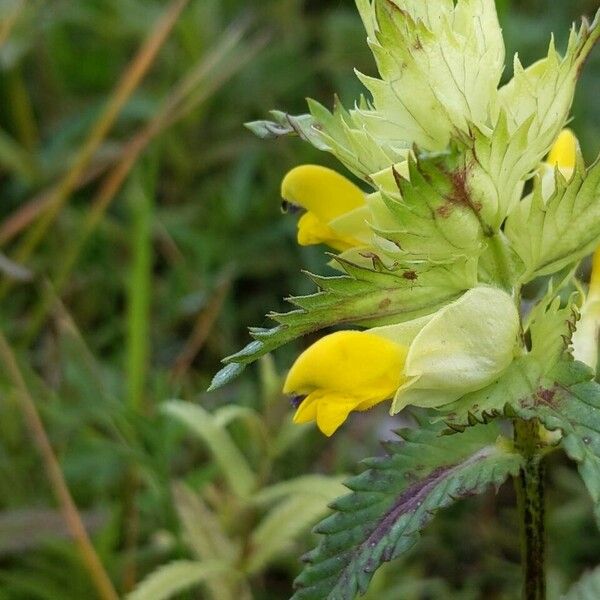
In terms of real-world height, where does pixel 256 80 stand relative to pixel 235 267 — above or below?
above

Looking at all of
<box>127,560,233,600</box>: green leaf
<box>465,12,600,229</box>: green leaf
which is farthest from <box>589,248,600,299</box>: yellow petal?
<box>127,560,233,600</box>: green leaf

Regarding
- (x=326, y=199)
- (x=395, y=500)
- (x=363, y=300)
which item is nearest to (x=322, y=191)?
(x=326, y=199)

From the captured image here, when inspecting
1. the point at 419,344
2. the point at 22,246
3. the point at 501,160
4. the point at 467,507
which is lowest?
the point at 467,507

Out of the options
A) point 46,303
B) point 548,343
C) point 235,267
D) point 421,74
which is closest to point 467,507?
point 235,267

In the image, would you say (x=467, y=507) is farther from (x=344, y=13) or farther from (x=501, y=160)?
(x=344, y=13)

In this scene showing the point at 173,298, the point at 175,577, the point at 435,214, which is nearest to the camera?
the point at 435,214

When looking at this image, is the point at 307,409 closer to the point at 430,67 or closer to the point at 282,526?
the point at 430,67

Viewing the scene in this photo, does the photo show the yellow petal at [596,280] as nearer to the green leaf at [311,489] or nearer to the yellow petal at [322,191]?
the yellow petal at [322,191]

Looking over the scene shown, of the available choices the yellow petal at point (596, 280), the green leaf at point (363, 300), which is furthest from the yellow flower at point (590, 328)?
the green leaf at point (363, 300)
